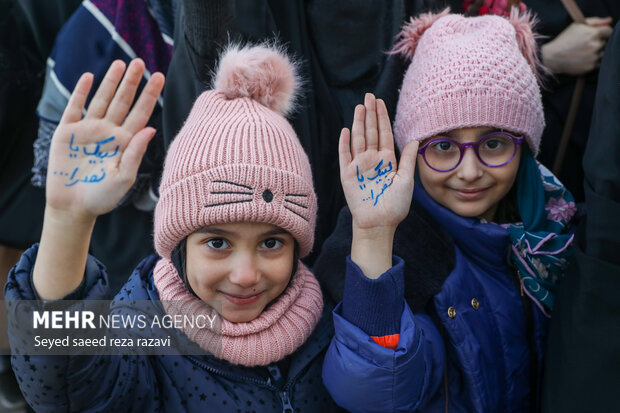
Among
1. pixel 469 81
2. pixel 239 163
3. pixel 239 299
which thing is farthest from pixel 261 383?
pixel 469 81

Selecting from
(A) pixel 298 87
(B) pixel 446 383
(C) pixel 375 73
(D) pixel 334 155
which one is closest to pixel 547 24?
(C) pixel 375 73

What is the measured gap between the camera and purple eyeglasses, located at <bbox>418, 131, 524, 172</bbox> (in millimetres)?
2037

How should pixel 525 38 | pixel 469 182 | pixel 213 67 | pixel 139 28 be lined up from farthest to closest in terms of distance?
pixel 139 28
pixel 525 38
pixel 213 67
pixel 469 182

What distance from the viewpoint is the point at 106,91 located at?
155 centimetres

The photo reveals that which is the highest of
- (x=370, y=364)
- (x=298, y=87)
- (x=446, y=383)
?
(x=298, y=87)

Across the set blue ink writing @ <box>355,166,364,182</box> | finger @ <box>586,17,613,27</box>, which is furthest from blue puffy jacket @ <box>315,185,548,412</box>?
finger @ <box>586,17,613,27</box>

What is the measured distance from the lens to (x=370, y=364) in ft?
5.54

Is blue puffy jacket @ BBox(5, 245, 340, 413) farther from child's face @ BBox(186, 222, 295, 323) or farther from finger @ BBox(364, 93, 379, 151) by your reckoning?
finger @ BBox(364, 93, 379, 151)

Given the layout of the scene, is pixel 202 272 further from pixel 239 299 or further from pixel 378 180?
pixel 378 180

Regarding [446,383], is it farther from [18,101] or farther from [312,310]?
[18,101]

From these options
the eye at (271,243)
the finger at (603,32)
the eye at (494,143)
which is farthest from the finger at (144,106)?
the finger at (603,32)

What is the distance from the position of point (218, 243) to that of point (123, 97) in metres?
0.45

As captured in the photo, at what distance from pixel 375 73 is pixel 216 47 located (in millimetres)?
623

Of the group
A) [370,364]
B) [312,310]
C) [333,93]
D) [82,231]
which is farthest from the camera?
[333,93]
